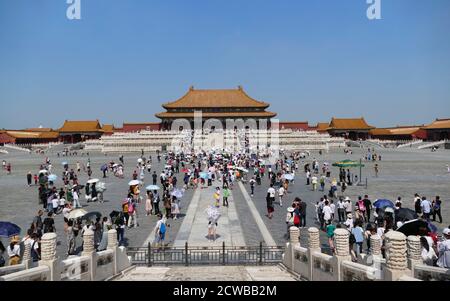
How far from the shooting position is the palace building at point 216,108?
83.6m

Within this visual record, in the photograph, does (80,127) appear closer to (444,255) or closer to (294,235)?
(294,235)

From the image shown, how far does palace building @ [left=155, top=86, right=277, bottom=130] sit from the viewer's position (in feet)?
274

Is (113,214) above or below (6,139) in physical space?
below

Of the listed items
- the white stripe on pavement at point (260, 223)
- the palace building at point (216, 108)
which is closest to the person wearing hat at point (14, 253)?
the white stripe on pavement at point (260, 223)

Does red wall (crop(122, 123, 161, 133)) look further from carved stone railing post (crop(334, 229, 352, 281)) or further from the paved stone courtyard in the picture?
carved stone railing post (crop(334, 229, 352, 281))

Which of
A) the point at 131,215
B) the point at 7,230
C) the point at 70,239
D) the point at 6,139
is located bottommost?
the point at 70,239

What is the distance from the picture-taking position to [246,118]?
8425cm

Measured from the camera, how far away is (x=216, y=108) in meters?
86.4

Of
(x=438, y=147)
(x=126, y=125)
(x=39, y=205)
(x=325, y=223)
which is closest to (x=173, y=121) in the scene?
(x=126, y=125)

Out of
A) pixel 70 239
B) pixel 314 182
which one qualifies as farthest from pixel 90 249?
pixel 314 182

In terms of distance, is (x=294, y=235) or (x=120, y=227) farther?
(x=120, y=227)

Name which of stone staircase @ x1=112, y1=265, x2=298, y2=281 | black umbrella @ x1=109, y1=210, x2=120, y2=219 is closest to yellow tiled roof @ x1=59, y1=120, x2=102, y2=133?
black umbrella @ x1=109, y1=210, x2=120, y2=219

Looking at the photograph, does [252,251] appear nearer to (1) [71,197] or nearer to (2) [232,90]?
(1) [71,197]

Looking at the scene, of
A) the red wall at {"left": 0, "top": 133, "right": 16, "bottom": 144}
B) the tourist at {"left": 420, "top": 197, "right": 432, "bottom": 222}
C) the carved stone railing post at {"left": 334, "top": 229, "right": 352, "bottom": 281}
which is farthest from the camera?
the red wall at {"left": 0, "top": 133, "right": 16, "bottom": 144}
